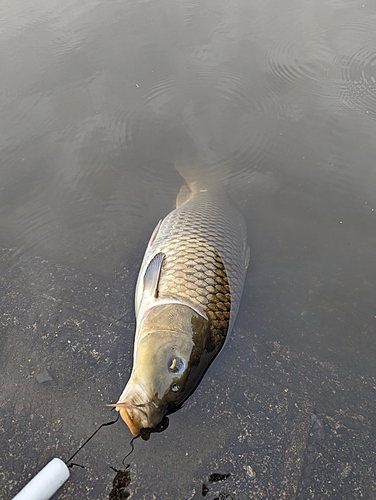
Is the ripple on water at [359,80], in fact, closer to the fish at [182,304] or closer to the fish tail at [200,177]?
the fish tail at [200,177]

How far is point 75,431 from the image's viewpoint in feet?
7.05

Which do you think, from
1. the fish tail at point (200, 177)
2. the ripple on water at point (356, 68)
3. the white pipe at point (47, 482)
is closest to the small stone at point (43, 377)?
the white pipe at point (47, 482)

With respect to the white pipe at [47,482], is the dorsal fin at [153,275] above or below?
above

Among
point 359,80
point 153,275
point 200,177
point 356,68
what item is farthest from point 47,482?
point 356,68

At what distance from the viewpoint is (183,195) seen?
3.43 metres

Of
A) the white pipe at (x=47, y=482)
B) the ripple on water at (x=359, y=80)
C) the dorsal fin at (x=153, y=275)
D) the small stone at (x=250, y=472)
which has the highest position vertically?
the dorsal fin at (x=153, y=275)

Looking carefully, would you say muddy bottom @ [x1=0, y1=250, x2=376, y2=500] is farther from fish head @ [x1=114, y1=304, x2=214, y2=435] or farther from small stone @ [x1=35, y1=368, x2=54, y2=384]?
fish head @ [x1=114, y1=304, x2=214, y2=435]

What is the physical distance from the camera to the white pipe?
5.60 ft

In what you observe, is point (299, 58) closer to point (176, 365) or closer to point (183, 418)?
point (176, 365)

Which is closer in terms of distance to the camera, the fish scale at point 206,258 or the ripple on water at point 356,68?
the fish scale at point 206,258

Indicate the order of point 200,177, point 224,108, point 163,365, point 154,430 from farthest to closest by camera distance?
point 224,108 < point 200,177 < point 154,430 < point 163,365

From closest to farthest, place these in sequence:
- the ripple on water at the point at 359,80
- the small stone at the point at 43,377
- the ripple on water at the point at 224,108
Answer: the small stone at the point at 43,377 < the ripple on water at the point at 224,108 < the ripple on water at the point at 359,80

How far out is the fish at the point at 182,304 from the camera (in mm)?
1938

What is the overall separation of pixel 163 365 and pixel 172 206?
183 centimetres
